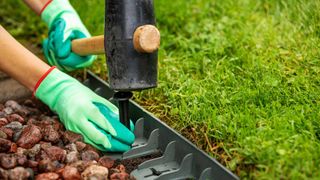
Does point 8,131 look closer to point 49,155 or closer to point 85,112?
point 49,155

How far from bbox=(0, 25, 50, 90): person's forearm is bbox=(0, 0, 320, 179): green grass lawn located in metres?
0.60

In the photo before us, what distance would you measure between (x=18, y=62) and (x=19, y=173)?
0.61m

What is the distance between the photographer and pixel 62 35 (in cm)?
287

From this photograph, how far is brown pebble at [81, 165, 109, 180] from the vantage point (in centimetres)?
203

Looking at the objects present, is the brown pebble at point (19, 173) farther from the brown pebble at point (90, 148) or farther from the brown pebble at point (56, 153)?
the brown pebble at point (90, 148)

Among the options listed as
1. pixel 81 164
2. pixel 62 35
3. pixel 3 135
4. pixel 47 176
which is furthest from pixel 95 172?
pixel 62 35

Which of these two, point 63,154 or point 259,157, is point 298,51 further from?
point 63,154

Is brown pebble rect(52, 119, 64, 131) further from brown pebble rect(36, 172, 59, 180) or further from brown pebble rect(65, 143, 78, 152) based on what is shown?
brown pebble rect(36, 172, 59, 180)

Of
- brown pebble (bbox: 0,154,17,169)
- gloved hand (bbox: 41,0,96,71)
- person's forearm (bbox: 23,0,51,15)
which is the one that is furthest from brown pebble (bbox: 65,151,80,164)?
person's forearm (bbox: 23,0,51,15)

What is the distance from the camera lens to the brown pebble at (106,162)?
2200mm

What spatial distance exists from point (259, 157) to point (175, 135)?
49 centimetres

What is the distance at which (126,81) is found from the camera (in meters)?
2.19

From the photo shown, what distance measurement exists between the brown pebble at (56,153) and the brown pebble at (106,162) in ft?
0.55

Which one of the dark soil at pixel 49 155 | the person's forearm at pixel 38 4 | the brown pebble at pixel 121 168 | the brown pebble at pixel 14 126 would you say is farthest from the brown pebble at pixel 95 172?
the person's forearm at pixel 38 4
